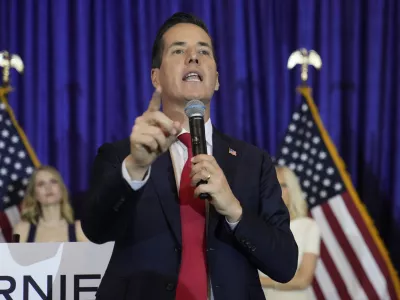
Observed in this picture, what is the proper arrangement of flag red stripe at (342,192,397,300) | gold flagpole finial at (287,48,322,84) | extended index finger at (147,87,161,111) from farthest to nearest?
gold flagpole finial at (287,48,322,84)
flag red stripe at (342,192,397,300)
extended index finger at (147,87,161,111)

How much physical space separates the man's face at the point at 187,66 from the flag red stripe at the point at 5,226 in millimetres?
2774

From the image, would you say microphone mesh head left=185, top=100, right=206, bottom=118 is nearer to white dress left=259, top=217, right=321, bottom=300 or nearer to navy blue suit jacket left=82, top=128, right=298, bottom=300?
navy blue suit jacket left=82, top=128, right=298, bottom=300

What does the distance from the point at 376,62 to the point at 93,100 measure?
199 cm

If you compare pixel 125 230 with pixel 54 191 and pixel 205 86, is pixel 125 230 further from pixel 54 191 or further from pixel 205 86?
pixel 54 191

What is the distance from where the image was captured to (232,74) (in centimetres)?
461

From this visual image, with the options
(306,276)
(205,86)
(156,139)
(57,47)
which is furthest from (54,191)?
(156,139)

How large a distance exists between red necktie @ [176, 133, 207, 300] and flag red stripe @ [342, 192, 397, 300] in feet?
9.50

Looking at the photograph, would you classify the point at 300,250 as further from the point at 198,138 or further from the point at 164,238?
the point at 198,138

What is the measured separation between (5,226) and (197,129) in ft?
10.4

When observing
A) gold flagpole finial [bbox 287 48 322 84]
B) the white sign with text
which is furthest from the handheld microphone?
gold flagpole finial [bbox 287 48 322 84]

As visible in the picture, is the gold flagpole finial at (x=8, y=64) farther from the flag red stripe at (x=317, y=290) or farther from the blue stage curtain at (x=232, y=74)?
the flag red stripe at (x=317, y=290)

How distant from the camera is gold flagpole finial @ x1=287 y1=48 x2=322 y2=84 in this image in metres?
4.44

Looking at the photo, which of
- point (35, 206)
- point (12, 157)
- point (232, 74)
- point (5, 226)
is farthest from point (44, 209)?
point (232, 74)

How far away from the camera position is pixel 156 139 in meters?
1.32
